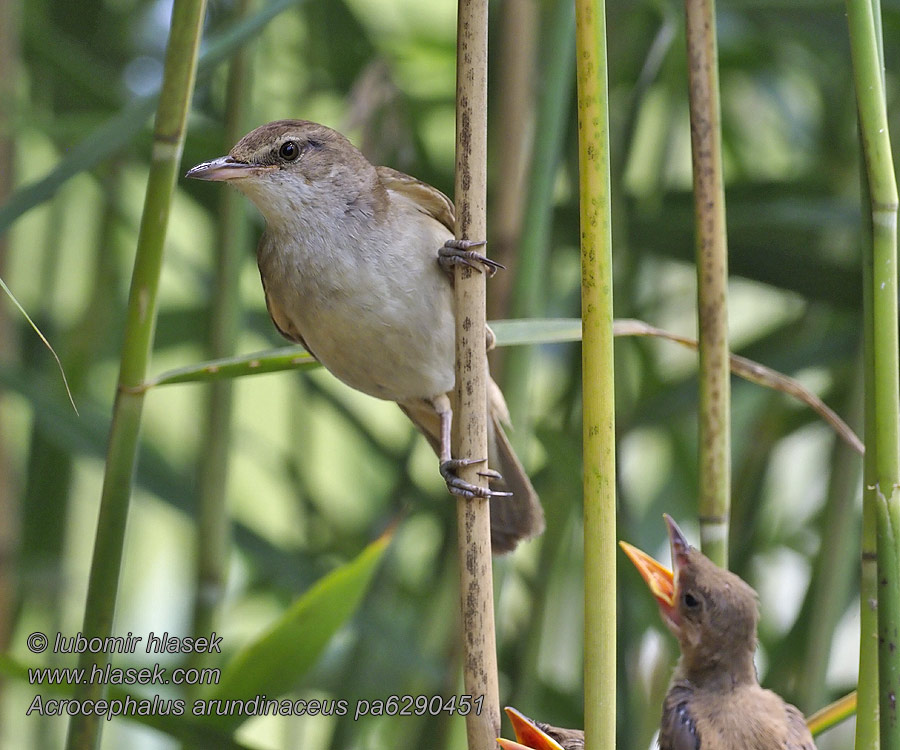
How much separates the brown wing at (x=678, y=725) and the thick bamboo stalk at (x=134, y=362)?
2.00 ft

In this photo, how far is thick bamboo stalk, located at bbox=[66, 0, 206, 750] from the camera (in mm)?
842

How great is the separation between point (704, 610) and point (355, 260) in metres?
0.60

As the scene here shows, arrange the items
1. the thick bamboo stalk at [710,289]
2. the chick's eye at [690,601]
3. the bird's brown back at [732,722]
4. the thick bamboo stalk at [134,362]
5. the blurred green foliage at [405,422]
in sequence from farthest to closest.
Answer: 1. the blurred green foliage at [405,422]
2. the chick's eye at [690,601]
3. the bird's brown back at [732,722]
4. the thick bamboo stalk at [710,289]
5. the thick bamboo stalk at [134,362]

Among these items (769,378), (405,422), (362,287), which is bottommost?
(769,378)

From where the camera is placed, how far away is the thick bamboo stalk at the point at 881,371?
0.73 m

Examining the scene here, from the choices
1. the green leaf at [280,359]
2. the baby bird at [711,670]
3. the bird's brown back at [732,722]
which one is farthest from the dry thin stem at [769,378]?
the bird's brown back at [732,722]

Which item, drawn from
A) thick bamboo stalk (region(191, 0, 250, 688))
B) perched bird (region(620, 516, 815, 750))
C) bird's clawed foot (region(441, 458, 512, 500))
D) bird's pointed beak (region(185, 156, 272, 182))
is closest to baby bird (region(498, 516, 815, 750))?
perched bird (region(620, 516, 815, 750))

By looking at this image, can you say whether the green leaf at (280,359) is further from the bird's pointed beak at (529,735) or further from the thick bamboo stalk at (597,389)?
the bird's pointed beak at (529,735)

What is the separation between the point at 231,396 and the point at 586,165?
74 cm

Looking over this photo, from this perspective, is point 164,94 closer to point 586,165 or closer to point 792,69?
point 586,165

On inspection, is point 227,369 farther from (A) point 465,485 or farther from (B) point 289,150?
(B) point 289,150

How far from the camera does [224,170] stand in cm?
112

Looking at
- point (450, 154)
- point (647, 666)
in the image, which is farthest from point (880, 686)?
point (450, 154)

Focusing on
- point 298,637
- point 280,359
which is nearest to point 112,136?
point 280,359
